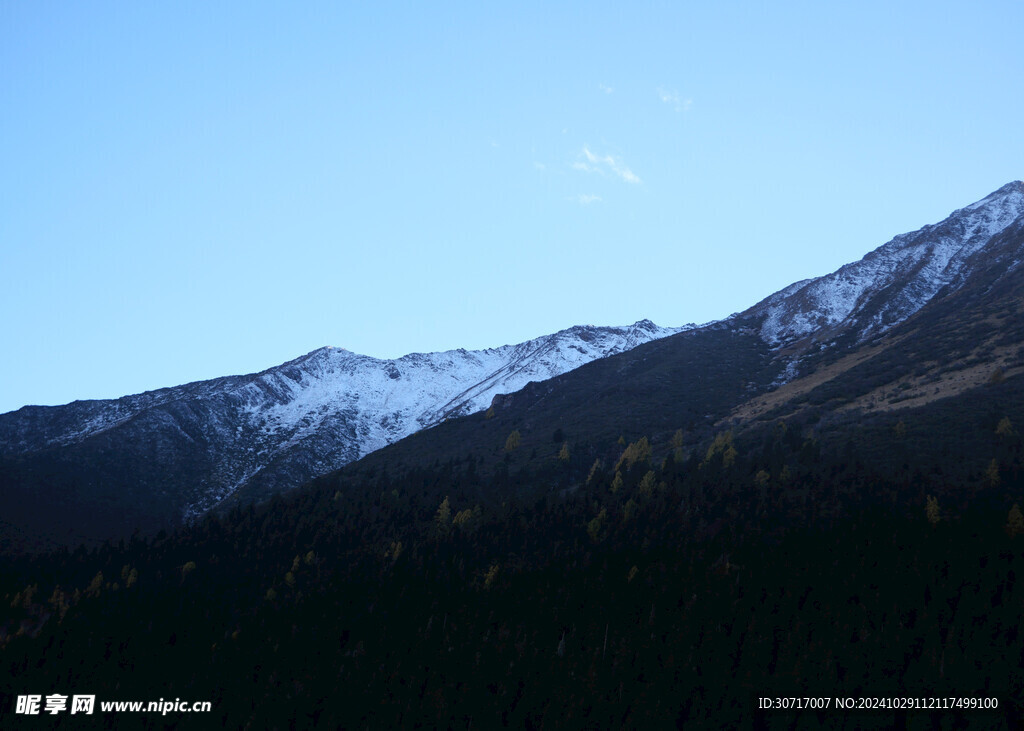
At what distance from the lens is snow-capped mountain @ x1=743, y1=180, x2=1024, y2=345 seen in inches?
4771

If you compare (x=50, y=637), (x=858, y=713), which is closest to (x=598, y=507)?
(x=858, y=713)

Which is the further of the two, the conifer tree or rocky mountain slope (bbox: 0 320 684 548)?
rocky mountain slope (bbox: 0 320 684 548)

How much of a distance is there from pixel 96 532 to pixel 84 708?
66239 millimetres

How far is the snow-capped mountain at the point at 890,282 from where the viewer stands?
398 feet

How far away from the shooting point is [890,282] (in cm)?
13375

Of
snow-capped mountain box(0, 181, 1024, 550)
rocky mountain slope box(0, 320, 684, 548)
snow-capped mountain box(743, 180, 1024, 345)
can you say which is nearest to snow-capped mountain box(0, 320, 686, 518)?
rocky mountain slope box(0, 320, 684, 548)

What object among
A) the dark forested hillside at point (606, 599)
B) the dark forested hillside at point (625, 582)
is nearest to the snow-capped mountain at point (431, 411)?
the dark forested hillside at point (625, 582)

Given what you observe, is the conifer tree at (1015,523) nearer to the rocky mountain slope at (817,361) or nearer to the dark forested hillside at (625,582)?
the dark forested hillside at (625,582)

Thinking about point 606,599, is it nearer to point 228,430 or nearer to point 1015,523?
point 1015,523

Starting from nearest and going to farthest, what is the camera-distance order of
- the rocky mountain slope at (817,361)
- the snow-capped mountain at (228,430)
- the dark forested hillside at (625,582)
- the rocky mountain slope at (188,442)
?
the dark forested hillside at (625,582), the rocky mountain slope at (817,361), the rocky mountain slope at (188,442), the snow-capped mountain at (228,430)

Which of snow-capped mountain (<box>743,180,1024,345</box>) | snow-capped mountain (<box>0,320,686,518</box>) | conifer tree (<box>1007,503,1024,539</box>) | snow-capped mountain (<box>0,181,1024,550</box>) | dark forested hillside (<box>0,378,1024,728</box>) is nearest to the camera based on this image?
dark forested hillside (<box>0,378,1024,728</box>)

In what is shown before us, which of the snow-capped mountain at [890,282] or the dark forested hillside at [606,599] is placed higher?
the snow-capped mountain at [890,282]

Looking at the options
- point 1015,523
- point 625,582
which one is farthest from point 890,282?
point 625,582

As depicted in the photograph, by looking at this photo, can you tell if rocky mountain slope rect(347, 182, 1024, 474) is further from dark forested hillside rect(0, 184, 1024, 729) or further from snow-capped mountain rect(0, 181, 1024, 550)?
dark forested hillside rect(0, 184, 1024, 729)
